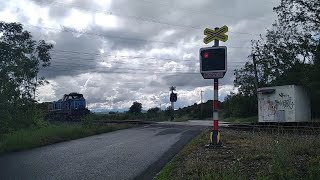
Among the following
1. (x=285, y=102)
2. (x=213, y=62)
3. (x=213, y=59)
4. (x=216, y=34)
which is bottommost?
(x=285, y=102)

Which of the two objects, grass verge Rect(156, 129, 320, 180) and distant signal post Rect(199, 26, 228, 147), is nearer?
grass verge Rect(156, 129, 320, 180)

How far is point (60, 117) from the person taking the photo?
159 feet

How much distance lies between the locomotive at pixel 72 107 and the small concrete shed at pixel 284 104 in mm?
21171

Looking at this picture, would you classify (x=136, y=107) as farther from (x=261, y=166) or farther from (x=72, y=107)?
(x=261, y=166)

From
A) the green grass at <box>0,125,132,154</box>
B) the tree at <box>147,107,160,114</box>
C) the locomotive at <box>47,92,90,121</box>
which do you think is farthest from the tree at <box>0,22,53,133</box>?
the tree at <box>147,107,160,114</box>

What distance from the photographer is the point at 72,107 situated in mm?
45750

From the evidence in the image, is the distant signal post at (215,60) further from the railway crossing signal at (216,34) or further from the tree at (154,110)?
the tree at (154,110)

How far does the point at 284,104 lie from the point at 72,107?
81.7 ft

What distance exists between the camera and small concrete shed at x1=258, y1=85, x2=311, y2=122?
3119cm

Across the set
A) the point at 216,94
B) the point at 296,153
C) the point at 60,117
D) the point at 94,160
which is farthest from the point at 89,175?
the point at 60,117

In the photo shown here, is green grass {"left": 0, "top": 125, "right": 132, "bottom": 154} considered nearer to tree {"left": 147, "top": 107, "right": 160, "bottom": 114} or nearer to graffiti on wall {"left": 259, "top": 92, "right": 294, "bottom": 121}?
graffiti on wall {"left": 259, "top": 92, "right": 294, "bottom": 121}

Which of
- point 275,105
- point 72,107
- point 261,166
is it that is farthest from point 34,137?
point 72,107

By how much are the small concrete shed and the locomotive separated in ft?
69.5

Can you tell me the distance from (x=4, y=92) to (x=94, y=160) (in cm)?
633
